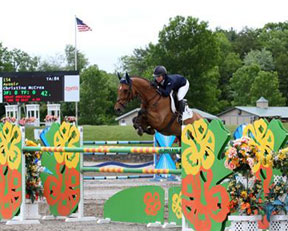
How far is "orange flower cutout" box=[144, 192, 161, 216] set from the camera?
750 centimetres

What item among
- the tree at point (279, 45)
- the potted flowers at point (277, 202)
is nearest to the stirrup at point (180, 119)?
the potted flowers at point (277, 202)

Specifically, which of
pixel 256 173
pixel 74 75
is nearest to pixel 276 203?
pixel 256 173

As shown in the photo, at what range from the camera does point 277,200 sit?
245 inches

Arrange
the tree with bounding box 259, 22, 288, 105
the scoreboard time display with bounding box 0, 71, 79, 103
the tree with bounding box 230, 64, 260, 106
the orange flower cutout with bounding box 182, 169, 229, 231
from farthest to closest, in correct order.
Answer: the tree with bounding box 259, 22, 288, 105 < the tree with bounding box 230, 64, 260, 106 < the scoreboard time display with bounding box 0, 71, 79, 103 < the orange flower cutout with bounding box 182, 169, 229, 231

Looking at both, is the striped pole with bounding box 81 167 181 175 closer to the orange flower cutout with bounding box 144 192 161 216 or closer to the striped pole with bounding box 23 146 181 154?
the striped pole with bounding box 23 146 181 154

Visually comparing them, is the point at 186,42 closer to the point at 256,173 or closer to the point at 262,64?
the point at 262,64

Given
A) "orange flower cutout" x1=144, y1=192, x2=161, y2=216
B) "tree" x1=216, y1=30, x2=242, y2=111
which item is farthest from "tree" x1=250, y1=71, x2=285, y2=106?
"orange flower cutout" x1=144, y1=192, x2=161, y2=216

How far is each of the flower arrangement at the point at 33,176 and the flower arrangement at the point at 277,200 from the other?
3265mm

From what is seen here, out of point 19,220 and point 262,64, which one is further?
point 262,64

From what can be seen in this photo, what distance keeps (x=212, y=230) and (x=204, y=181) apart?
0.48m

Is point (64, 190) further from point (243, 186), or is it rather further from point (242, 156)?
point (242, 156)

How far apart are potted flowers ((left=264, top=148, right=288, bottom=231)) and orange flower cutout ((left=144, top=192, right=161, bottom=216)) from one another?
1.61 m

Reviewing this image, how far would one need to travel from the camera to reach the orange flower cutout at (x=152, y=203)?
24.6 feet

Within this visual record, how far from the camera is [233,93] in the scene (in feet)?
213
